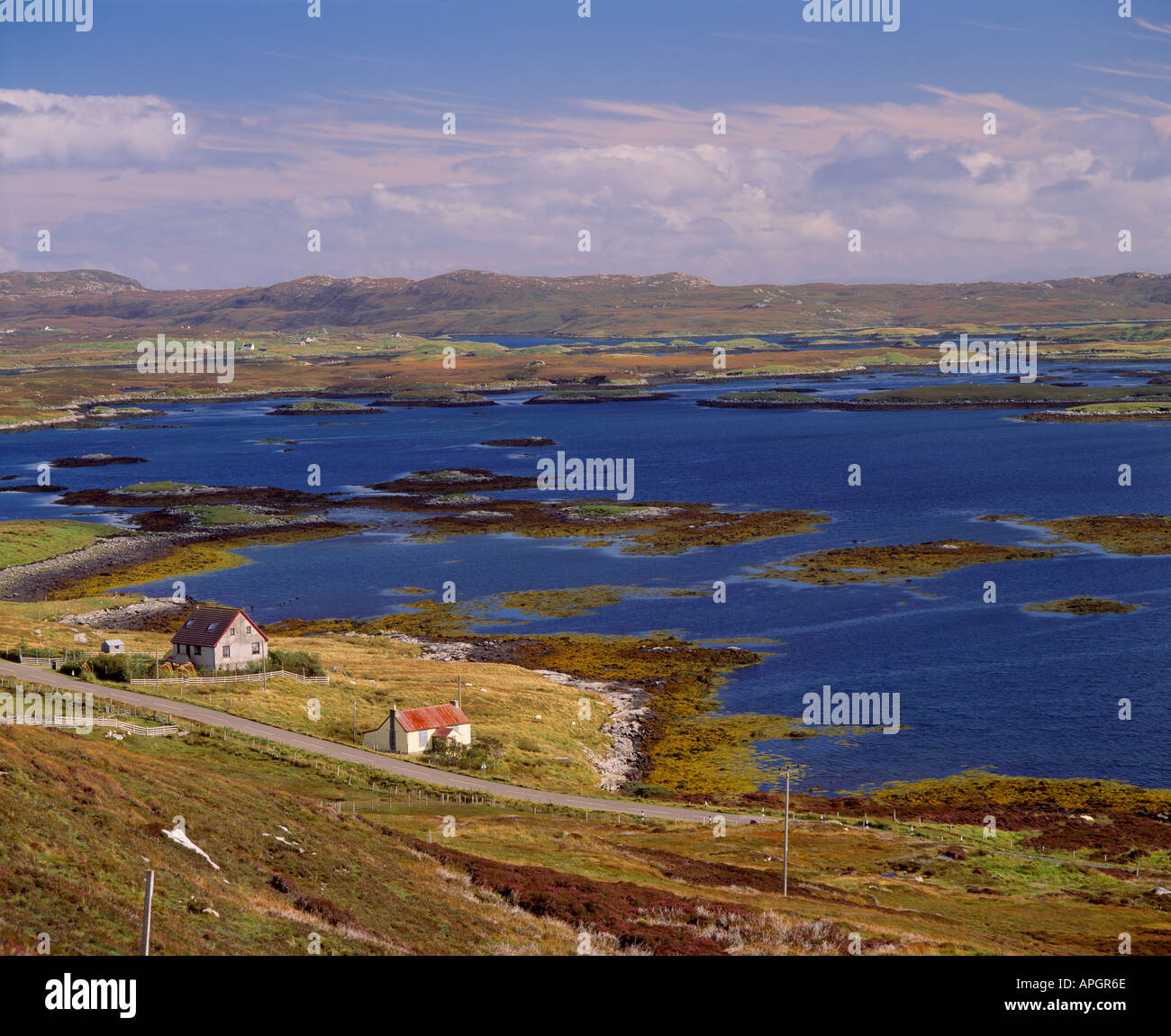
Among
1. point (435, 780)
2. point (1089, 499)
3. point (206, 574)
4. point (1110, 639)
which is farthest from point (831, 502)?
point (435, 780)

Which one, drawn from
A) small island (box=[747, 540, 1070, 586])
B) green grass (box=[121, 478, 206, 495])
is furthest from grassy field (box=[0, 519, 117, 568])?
small island (box=[747, 540, 1070, 586])

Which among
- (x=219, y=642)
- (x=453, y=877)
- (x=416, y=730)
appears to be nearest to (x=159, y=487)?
(x=219, y=642)

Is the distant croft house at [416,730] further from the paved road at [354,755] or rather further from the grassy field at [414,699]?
the grassy field at [414,699]

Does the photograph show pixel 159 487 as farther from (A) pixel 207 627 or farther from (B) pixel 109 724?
(B) pixel 109 724

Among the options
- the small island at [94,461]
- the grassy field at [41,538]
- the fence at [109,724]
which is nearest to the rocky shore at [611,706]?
the fence at [109,724]

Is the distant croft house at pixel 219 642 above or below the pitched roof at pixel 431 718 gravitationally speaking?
above

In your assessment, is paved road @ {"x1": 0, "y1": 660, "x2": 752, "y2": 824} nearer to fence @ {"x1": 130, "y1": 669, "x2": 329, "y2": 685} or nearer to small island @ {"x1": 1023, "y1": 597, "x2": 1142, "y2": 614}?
fence @ {"x1": 130, "y1": 669, "x2": 329, "y2": 685}
